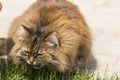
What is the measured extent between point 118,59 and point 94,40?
599mm

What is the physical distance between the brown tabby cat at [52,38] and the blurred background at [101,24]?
1.52 feet

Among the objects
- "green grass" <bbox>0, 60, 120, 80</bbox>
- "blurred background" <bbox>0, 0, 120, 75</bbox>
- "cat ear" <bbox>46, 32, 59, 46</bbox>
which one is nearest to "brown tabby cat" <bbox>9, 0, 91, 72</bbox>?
"cat ear" <bbox>46, 32, 59, 46</bbox>

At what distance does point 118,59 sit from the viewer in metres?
6.17

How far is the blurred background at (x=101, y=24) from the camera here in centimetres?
621

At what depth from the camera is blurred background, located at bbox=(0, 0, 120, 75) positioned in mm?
6210

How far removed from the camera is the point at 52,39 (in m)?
5.20

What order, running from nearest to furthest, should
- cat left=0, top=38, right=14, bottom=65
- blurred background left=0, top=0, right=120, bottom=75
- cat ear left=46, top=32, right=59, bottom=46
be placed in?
cat ear left=46, top=32, right=59, bottom=46, cat left=0, top=38, right=14, bottom=65, blurred background left=0, top=0, right=120, bottom=75

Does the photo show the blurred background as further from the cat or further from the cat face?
the cat face

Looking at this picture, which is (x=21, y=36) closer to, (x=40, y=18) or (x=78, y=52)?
(x=40, y=18)

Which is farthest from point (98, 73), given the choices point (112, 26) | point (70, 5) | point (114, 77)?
point (112, 26)

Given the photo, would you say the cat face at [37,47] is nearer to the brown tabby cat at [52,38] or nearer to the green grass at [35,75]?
the brown tabby cat at [52,38]

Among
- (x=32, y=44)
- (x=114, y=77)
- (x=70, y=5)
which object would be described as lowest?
(x=114, y=77)

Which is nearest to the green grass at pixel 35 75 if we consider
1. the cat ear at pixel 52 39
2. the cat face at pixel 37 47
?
the cat face at pixel 37 47

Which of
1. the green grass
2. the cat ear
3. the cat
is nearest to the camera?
the cat ear
